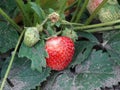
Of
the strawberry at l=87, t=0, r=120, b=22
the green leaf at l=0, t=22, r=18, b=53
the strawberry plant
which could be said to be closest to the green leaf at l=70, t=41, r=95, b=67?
the strawberry plant

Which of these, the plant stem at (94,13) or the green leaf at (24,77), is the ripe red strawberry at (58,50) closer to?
the green leaf at (24,77)

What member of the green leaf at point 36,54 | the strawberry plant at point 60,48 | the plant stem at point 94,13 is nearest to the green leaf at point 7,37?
the strawberry plant at point 60,48

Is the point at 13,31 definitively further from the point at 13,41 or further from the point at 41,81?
the point at 41,81

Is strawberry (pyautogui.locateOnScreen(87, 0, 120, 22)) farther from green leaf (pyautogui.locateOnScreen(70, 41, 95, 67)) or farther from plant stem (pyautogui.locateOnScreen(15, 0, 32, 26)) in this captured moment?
plant stem (pyautogui.locateOnScreen(15, 0, 32, 26))

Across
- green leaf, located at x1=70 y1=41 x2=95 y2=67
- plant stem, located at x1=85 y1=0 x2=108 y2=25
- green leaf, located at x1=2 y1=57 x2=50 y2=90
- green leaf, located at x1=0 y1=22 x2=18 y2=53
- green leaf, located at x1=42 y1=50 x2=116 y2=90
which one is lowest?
green leaf, located at x1=42 y1=50 x2=116 y2=90

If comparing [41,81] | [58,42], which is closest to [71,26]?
[58,42]

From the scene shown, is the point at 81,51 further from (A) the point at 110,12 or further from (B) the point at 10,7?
(B) the point at 10,7
